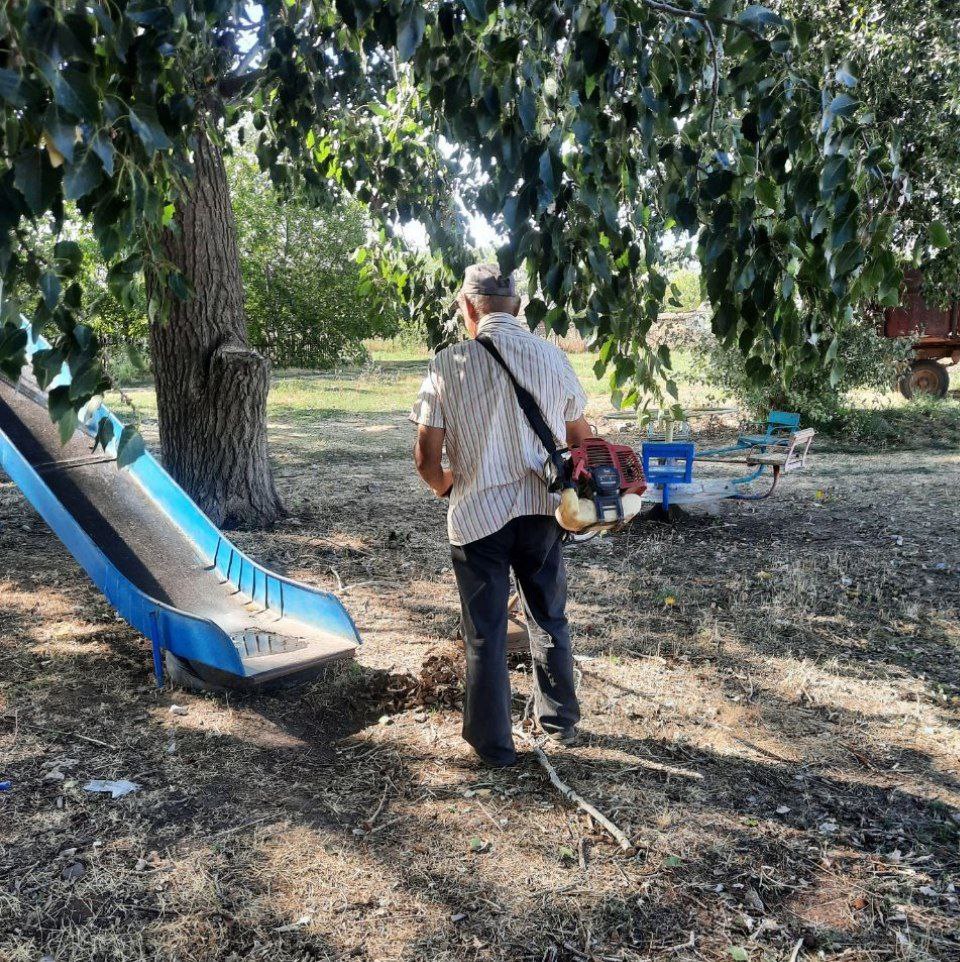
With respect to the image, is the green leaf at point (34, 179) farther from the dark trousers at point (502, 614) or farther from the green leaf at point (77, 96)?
the dark trousers at point (502, 614)

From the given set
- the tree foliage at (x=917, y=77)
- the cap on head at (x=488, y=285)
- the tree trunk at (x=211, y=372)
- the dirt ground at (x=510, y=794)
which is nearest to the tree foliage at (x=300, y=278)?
the tree foliage at (x=917, y=77)

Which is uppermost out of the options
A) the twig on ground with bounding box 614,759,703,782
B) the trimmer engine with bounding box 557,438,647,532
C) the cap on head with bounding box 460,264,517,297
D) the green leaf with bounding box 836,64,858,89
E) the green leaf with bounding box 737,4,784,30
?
the green leaf with bounding box 737,4,784,30

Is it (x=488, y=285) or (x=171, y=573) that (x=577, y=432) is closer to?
(x=488, y=285)

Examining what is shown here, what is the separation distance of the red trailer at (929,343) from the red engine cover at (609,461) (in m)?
12.7

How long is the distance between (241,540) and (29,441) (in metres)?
1.44

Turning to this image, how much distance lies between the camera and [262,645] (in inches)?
157

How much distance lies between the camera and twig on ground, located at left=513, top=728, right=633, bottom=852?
2799mm

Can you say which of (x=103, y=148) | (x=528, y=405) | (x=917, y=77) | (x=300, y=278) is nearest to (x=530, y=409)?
(x=528, y=405)

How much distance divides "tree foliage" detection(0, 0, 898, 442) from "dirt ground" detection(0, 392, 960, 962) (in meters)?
1.44

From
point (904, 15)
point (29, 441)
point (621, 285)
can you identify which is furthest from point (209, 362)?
point (904, 15)

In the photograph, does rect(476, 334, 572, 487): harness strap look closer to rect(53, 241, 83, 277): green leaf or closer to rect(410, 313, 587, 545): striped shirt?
rect(410, 313, 587, 545): striped shirt

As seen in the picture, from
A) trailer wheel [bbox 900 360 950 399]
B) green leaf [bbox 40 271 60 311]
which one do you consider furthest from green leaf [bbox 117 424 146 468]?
trailer wheel [bbox 900 360 950 399]

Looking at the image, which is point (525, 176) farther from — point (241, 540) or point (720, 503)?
point (720, 503)

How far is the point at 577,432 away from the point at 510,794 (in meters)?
1.27
